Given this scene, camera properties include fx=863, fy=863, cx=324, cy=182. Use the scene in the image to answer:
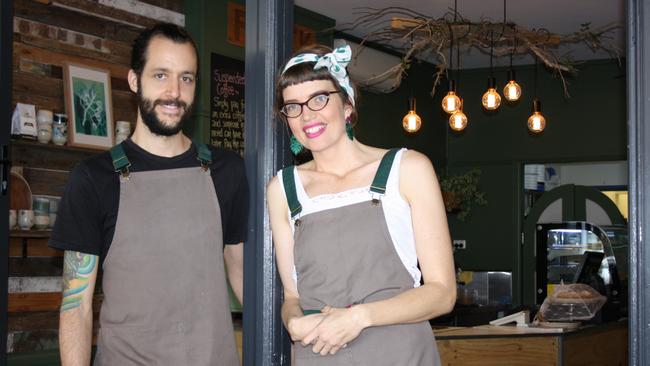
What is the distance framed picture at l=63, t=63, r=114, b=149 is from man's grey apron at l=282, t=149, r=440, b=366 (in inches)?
137

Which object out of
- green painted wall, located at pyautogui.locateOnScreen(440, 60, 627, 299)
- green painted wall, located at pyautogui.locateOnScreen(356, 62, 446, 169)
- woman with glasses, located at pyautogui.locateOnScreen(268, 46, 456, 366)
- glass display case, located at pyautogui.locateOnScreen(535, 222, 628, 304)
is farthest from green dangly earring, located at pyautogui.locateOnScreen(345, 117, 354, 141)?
green painted wall, located at pyautogui.locateOnScreen(440, 60, 627, 299)

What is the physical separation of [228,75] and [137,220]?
4.63 metres

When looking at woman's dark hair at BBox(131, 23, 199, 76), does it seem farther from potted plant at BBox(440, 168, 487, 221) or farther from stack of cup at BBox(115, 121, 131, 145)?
potted plant at BBox(440, 168, 487, 221)

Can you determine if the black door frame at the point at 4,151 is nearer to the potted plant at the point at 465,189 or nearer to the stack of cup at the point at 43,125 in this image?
the stack of cup at the point at 43,125

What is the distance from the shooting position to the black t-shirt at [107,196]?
216cm

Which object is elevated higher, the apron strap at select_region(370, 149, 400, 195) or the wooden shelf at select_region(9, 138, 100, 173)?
the wooden shelf at select_region(9, 138, 100, 173)

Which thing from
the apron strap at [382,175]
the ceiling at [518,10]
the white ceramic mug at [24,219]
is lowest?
the white ceramic mug at [24,219]

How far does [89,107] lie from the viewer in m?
5.29

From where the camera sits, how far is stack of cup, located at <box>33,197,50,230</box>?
4797 millimetres

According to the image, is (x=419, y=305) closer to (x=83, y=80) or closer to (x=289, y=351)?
(x=289, y=351)

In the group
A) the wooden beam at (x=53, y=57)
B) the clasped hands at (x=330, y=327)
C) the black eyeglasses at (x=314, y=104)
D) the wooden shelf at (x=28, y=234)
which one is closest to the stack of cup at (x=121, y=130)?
the wooden beam at (x=53, y=57)

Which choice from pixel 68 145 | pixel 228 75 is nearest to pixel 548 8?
pixel 228 75

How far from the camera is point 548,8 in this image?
24.5 feet

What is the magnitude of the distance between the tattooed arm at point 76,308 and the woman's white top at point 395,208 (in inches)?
24.7
